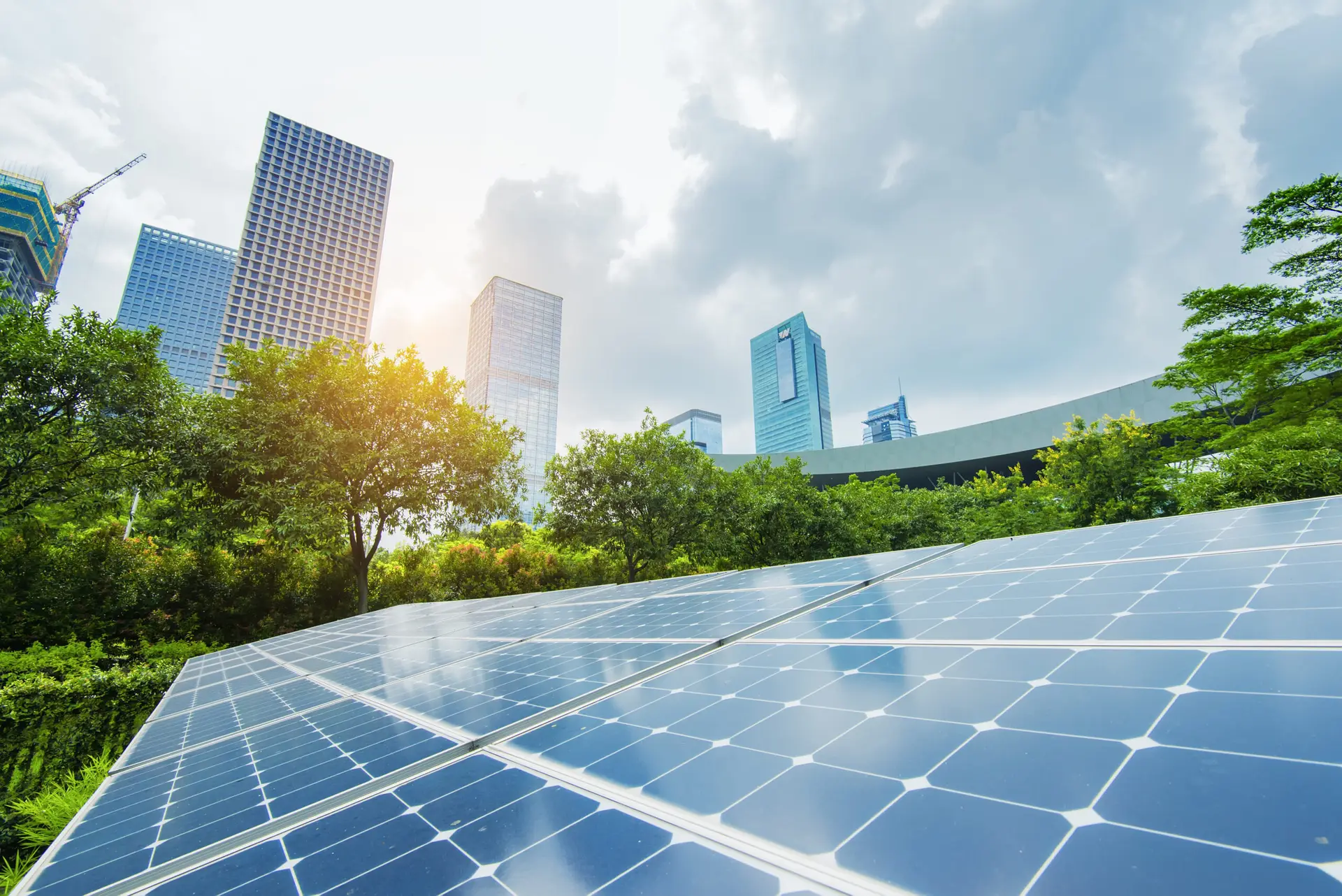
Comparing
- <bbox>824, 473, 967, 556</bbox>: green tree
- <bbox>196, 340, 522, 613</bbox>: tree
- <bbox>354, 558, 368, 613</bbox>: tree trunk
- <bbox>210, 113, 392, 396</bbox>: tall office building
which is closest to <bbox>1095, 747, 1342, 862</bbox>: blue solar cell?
<bbox>196, 340, 522, 613</bbox>: tree

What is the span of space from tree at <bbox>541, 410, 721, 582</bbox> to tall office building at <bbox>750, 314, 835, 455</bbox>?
14615 centimetres

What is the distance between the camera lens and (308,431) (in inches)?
731

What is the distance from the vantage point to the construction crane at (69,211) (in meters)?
86.5

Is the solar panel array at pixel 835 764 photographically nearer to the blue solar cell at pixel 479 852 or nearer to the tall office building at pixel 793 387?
the blue solar cell at pixel 479 852

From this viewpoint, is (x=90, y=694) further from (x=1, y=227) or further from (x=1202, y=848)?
(x=1, y=227)

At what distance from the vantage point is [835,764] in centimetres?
166

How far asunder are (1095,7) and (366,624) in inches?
1305

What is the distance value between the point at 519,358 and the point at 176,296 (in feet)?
246

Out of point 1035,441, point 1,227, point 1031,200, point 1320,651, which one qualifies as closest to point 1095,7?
point 1031,200

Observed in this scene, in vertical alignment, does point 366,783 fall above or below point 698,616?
below

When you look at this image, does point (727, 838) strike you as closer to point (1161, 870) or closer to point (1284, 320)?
point (1161, 870)

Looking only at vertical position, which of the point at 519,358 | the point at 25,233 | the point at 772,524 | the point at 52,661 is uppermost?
the point at 519,358

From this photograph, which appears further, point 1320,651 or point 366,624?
point 366,624

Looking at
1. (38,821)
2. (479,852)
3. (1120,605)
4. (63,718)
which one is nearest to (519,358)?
(63,718)
